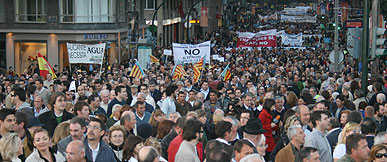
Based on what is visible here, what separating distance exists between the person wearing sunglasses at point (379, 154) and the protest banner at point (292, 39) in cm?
4288

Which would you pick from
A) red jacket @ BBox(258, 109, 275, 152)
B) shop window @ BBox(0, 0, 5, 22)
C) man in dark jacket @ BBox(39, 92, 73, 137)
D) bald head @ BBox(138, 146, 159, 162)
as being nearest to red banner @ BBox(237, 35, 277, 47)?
shop window @ BBox(0, 0, 5, 22)

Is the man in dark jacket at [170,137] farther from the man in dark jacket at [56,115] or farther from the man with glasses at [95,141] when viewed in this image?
the man in dark jacket at [56,115]

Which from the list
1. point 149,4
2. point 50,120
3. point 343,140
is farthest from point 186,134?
point 149,4

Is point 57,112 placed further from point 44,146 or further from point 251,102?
point 251,102

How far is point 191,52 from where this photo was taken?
27531 mm

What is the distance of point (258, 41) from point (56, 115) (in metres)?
33.3

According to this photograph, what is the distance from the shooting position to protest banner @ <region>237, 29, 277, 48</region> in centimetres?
4388

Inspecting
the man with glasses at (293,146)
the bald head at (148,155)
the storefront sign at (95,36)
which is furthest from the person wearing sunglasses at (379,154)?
the storefront sign at (95,36)

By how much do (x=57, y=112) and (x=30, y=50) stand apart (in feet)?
100

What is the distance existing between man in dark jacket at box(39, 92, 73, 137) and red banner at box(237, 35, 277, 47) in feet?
107

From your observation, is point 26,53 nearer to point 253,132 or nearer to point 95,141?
point 95,141

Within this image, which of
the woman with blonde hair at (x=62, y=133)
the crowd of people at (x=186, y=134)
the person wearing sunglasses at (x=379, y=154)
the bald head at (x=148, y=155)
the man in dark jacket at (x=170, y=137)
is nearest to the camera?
the bald head at (x=148, y=155)

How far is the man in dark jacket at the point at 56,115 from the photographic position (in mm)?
11633

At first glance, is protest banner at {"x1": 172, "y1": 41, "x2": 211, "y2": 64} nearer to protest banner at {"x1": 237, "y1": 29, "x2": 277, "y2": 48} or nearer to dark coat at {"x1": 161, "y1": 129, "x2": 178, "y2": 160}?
protest banner at {"x1": 237, "y1": 29, "x2": 277, "y2": 48}
